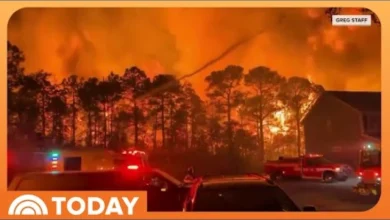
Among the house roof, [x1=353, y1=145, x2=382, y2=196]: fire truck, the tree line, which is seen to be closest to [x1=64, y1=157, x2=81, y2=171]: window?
the tree line

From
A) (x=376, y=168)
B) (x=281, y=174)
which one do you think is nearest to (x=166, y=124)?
(x=281, y=174)

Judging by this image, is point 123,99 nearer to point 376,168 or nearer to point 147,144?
Result: point 147,144

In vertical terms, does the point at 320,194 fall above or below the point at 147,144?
below

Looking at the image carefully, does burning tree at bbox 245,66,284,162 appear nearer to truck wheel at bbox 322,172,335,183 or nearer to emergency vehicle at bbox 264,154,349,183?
emergency vehicle at bbox 264,154,349,183

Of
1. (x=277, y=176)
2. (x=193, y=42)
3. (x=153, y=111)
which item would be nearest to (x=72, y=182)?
(x=153, y=111)

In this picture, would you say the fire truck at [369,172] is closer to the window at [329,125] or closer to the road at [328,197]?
the road at [328,197]

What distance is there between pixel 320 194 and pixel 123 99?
188 centimetres

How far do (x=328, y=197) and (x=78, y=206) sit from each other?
2.15 metres

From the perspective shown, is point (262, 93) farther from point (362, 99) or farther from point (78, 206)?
point (78, 206)

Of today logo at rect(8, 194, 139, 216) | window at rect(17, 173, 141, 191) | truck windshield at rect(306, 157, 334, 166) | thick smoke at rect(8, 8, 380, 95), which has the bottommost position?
today logo at rect(8, 194, 139, 216)

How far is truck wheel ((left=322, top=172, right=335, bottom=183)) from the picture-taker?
5707mm

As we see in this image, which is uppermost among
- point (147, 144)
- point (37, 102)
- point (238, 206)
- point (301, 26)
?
point (301, 26)

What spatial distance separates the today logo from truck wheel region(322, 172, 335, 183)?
161cm

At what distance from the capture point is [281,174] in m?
5.69
